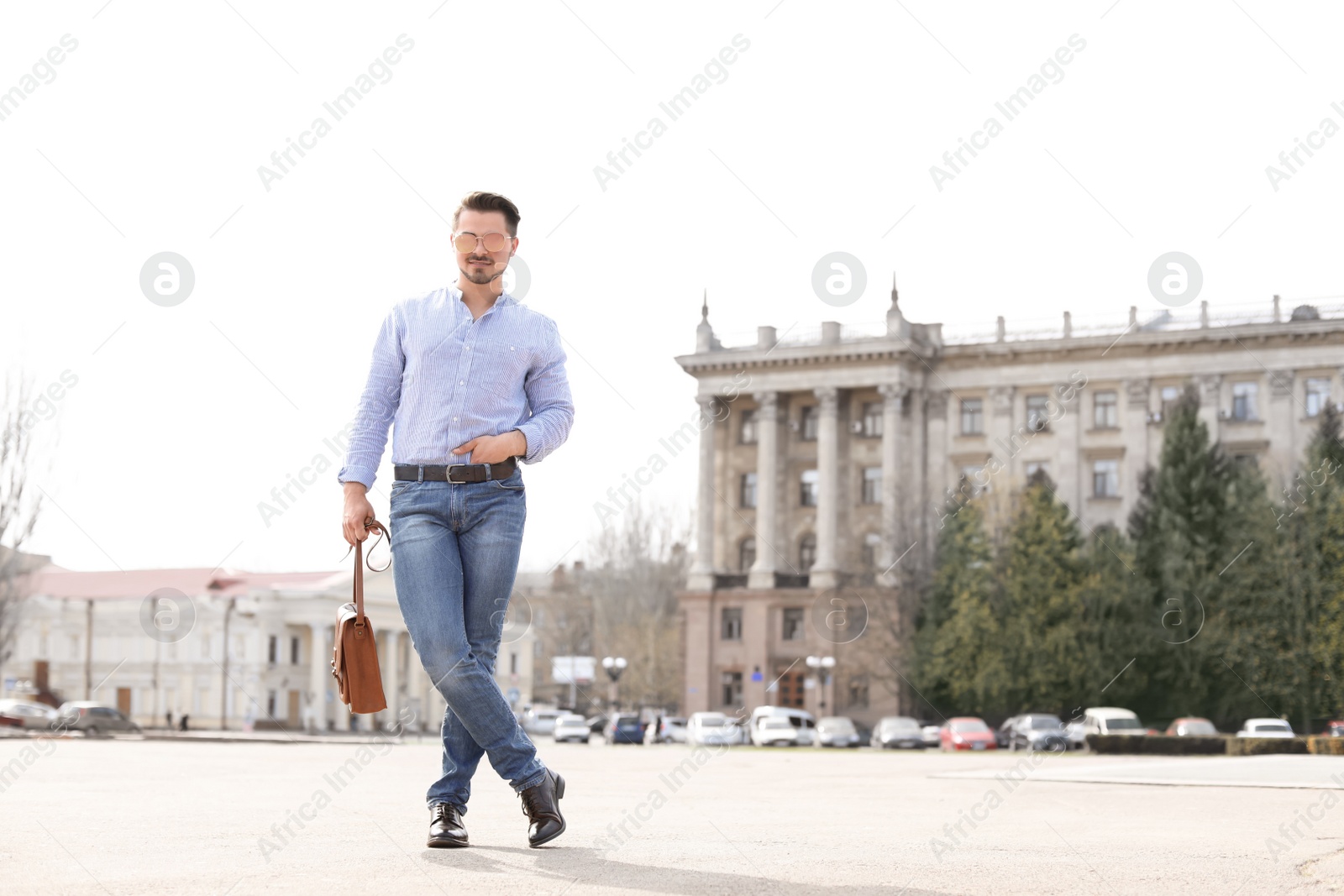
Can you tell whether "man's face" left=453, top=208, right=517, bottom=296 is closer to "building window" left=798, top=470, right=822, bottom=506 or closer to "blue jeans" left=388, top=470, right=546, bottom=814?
"blue jeans" left=388, top=470, right=546, bottom=814

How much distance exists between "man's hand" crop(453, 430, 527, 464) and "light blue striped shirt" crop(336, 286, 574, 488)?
5cm

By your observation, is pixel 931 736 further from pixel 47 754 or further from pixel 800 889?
pixel 800 889

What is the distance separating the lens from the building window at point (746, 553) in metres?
82.1

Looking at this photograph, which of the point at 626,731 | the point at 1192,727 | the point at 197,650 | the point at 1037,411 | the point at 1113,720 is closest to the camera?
the point at 1113,720

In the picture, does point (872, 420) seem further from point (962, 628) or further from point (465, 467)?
point (465, 467)

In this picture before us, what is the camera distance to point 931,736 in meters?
59.2

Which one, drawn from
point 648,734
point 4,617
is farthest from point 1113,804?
point 648,734

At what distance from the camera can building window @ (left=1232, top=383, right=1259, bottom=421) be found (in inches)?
2840

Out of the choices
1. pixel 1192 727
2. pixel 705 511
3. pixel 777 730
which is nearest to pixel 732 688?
pixel 705 511

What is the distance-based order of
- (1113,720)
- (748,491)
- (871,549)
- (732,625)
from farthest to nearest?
(748,491) < (732,625) < (871,549) < (1113,720)

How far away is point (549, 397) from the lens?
7.13 m

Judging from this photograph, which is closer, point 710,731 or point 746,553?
point 710,731

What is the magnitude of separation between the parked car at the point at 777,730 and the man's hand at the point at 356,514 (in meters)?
52.9

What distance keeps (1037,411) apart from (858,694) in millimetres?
14534
